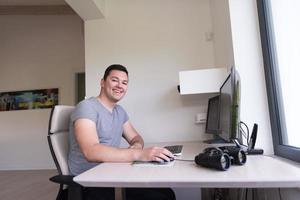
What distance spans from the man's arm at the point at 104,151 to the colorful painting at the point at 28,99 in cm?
410

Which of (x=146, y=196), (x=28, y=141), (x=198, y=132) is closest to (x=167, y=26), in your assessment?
(x=198, y=132)

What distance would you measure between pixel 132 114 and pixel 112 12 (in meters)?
1.30

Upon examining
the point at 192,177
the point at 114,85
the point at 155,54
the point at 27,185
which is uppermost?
the point at 155,54

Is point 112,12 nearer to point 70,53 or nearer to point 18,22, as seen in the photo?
point 70,53

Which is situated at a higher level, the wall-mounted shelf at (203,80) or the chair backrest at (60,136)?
the wall-mounted shelf at (203,80)

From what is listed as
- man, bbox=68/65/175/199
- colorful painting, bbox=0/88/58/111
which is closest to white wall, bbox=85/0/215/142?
man, bbox=68/65/175/199

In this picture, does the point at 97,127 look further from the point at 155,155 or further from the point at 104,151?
the point at 155,155

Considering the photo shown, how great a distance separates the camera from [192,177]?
2.45 feet

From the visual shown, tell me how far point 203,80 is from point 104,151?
3.92 ft

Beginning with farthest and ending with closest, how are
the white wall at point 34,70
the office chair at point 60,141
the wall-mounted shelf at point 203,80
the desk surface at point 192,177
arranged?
the white wall at point 34,70, the wall-mounted shelf at point 203,80, the office chair at point 60,141, the desk surface at point 192,177

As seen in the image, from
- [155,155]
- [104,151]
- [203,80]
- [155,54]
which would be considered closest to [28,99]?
[155,54]

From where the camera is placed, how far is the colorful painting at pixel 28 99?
4914mm

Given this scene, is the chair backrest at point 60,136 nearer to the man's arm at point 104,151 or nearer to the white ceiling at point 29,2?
the man's arm at point 104,151

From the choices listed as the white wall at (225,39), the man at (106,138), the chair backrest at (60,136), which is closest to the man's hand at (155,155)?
the man at (106,138)
